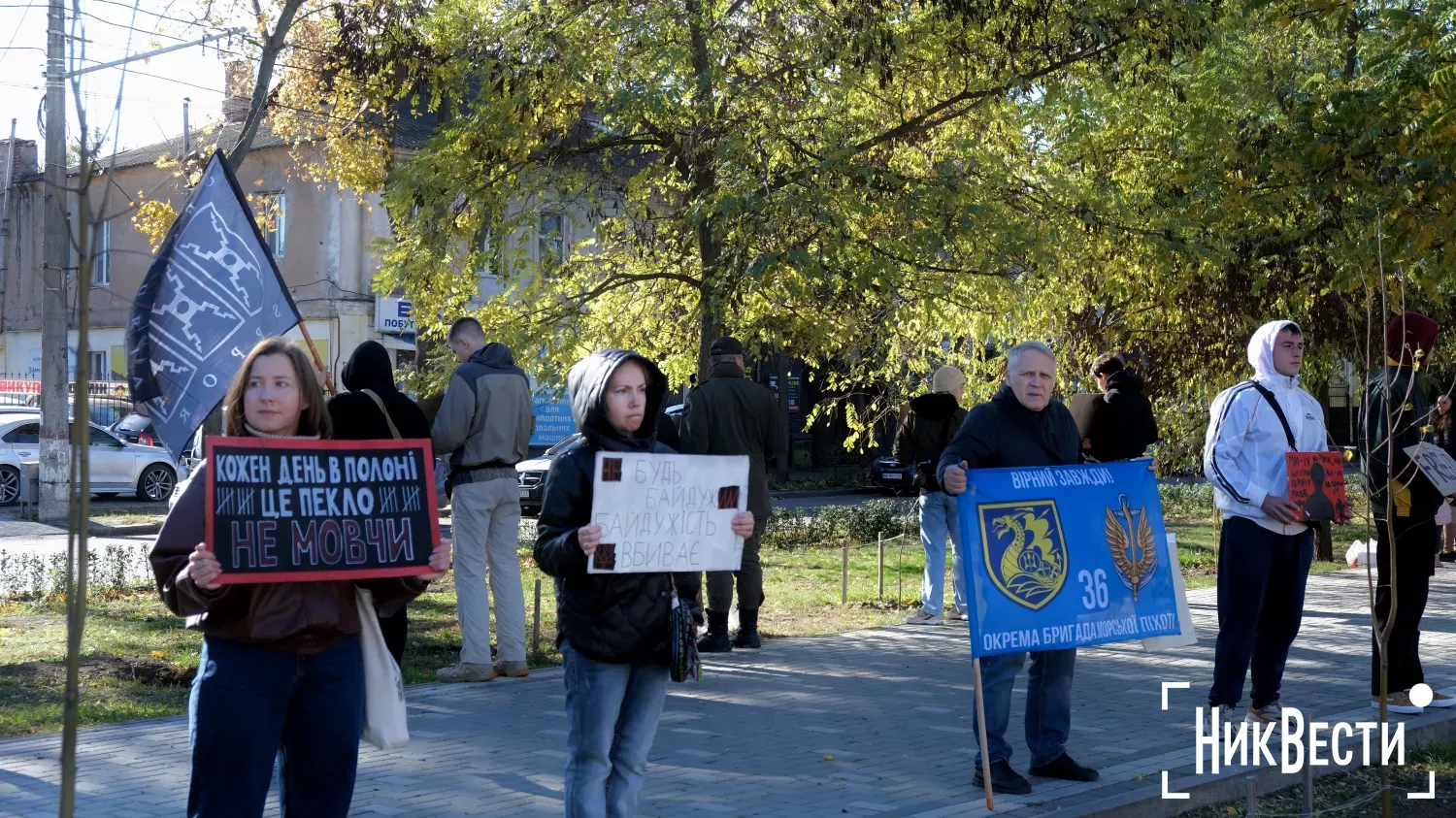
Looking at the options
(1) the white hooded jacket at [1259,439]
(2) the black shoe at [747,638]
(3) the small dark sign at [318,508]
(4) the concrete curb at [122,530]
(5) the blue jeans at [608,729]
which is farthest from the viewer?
(4) the concrete curb at [122,530]

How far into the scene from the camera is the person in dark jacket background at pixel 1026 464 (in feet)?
20.3

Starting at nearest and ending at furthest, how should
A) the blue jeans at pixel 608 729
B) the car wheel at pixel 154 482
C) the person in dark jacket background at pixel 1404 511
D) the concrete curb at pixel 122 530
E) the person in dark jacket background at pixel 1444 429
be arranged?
1. the blue jeans at pixel 608 729
2. the person in dark jacket background at pixel 1404 511
3. the person in dark jacket background at pixel 1444 429
4. the concrete curb at pixel 122 530
5. the car wheel at pixel 154 482

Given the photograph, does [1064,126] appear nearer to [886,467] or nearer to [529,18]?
[529,18]

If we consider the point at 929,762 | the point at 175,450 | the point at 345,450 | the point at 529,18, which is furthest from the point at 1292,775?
the point at 529,18

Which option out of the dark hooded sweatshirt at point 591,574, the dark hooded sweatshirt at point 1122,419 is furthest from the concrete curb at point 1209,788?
the dark hooded sweatshirt at point 1122,419

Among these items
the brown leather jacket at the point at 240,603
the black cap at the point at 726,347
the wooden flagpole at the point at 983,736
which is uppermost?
the black cap at the point at 726,347

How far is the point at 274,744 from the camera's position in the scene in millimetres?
4031

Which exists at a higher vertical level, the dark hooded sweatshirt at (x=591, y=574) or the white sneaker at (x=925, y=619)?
the dark hooded sweatshirt at (x=591, y=574)

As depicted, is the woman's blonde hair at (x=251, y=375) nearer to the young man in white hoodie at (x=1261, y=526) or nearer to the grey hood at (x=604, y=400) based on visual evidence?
the grey hood at (x=604, y=400)

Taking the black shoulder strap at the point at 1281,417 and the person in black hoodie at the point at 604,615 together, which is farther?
the black shoulder strap at the point at 1281,417

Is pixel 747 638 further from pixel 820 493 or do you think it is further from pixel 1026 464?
pixel 820 493

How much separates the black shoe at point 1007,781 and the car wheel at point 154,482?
2378 cm

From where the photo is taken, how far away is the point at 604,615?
4.66 m

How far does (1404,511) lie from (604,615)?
5063mm
